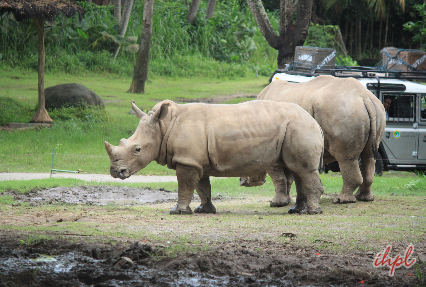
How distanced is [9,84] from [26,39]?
3039 millimetres

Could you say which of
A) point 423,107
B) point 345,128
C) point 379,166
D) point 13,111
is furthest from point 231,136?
point 13,111

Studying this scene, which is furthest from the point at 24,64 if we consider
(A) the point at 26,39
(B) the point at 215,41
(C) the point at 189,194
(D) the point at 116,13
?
(C) the point at 189,194

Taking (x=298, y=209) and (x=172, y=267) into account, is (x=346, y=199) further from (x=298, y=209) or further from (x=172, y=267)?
(x=172, y=267)

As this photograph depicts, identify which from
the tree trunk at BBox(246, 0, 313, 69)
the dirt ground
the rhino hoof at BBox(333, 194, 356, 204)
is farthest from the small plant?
the tree trunk at BBox(246, 0, 313, 69)

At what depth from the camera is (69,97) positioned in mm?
17297

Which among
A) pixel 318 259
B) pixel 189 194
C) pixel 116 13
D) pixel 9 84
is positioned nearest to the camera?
pixel 318 259

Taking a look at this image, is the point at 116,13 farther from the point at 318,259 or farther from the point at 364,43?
the point at 318,259

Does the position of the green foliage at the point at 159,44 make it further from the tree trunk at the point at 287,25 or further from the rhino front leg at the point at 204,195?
the rhino front leg at the point at 204,195

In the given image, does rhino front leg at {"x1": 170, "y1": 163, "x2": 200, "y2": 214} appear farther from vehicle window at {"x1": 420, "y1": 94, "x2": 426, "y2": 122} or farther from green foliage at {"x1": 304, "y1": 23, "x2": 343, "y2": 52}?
green foliage at {"x1": 304, "y1": 23, "x2": 343, "y2": 52}

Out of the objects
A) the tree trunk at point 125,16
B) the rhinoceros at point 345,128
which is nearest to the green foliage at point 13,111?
the tree trunk at point 125,16

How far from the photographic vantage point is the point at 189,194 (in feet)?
24.9

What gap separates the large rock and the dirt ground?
39.5 feet

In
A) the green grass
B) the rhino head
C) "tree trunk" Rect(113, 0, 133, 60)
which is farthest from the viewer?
"tree trunk" Rect(113, 0, 133, 60)

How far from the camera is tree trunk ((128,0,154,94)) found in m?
20.7
